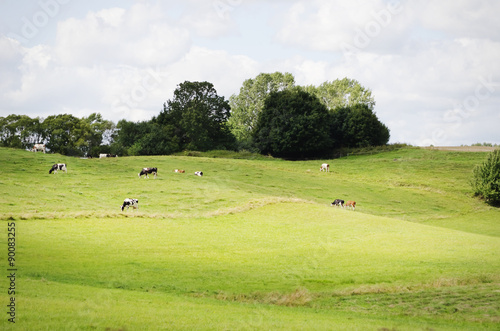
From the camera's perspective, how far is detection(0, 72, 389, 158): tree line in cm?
10450

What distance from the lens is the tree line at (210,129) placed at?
104 meters

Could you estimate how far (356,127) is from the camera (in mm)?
113250

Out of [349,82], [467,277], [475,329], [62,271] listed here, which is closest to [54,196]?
[62,271]

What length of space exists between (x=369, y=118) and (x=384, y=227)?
81.9 m

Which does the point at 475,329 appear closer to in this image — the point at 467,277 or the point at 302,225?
the point at 467,277

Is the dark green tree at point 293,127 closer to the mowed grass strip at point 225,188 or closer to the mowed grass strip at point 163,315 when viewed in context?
the mowed grass strip at point 225,188

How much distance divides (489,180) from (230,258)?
4980 cm

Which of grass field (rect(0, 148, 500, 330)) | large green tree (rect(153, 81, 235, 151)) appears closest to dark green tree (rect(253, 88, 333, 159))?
large green tree (rect(153, 81, 235, 151))

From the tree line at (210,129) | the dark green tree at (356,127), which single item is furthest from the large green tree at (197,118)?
the dark green tree at (356,127)

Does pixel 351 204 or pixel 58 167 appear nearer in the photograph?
pixel 351 204

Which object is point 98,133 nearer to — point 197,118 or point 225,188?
point 197,118

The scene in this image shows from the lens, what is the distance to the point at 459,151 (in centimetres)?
9688

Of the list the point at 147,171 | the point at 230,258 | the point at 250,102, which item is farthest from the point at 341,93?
the point at 230,258

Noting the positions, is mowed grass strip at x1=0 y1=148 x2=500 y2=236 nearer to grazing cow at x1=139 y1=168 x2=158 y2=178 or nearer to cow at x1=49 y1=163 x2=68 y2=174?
cow at x1=49 y1=163 x2=68 y2=174
